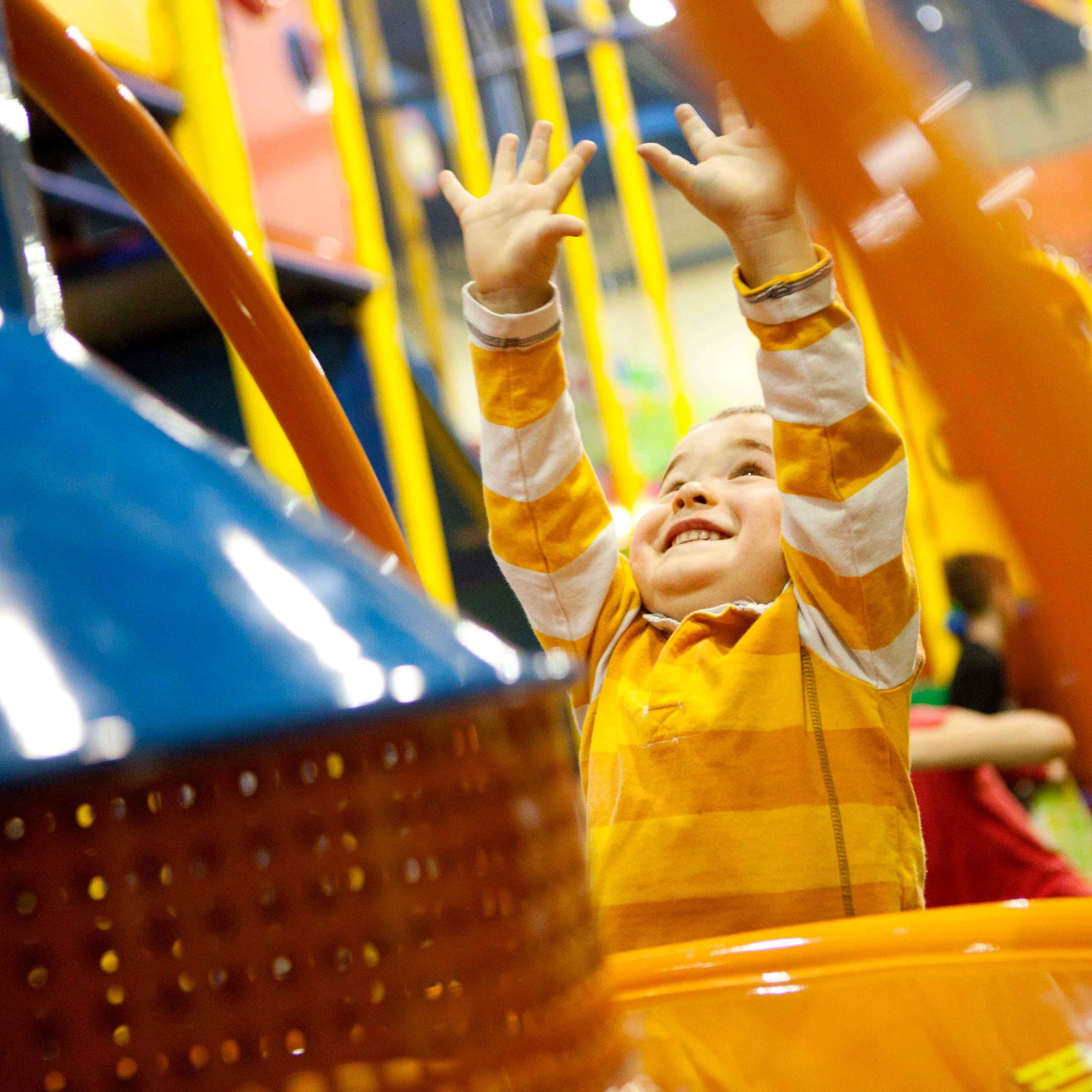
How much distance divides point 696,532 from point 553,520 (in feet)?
0.35

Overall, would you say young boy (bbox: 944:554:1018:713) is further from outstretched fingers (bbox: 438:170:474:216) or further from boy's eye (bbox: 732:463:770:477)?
outstretched fingers (bbox: 438:170:474:216)

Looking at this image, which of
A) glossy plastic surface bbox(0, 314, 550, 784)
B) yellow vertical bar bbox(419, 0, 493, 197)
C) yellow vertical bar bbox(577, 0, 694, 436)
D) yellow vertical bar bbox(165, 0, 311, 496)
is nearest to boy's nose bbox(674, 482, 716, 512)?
glossy plastic surface bbox(0, 314, 550, 784)

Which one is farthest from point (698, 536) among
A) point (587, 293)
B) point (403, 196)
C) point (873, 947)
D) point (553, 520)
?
point (403, 196)

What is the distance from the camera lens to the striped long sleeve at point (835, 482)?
0.66m

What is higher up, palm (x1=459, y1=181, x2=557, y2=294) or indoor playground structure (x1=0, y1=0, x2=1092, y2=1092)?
palm (x1=459, y1=181, x2=557, y2=294)

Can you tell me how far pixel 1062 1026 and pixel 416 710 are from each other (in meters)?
0.37

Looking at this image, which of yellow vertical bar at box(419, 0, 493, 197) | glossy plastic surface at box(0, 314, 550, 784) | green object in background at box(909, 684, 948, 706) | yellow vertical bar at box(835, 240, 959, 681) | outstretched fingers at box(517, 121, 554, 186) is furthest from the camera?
yellow vertical bar at box(835, 240, 959, 681)

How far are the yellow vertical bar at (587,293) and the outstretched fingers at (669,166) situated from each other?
250 cm

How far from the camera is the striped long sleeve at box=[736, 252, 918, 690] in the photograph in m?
0.66

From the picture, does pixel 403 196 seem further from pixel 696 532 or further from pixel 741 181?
pixel 741 181

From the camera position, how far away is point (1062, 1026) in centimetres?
43

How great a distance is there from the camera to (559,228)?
2.20 feet

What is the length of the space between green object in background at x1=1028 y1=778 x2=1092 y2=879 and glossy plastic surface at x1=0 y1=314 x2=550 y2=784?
1858mm

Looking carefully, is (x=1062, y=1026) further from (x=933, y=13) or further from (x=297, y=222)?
(x=933, y=13)
